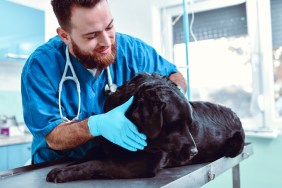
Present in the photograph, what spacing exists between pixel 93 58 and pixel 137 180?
1.56 ft

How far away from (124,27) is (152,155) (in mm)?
2054

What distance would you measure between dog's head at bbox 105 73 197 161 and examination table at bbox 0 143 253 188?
7cm

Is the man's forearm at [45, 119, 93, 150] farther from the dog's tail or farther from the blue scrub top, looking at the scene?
the dog's tail

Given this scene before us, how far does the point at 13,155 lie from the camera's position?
229 centimetres

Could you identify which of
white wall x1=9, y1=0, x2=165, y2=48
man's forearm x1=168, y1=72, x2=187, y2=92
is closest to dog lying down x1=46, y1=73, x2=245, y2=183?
man's forearm x1=168, y1=72, x2=187, y2=92

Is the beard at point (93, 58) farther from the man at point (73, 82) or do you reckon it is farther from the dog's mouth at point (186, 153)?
the dog's mouth at point (186, 153)

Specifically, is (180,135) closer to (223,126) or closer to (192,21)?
(223,126)

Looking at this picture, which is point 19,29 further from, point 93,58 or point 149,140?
point 149,140

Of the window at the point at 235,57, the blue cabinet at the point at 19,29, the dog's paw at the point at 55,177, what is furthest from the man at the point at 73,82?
the blue cabinet at the point at 19,29

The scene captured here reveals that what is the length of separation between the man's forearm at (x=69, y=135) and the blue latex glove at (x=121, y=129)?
0.05m

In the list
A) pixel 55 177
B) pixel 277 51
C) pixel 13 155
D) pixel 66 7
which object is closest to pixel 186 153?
pixel 55 177

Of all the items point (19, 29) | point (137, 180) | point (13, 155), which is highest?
point (19, 29)

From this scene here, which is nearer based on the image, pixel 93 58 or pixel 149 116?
pixel 149 116

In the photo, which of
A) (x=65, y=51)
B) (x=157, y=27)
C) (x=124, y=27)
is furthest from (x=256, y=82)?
(x=65, y=51)
